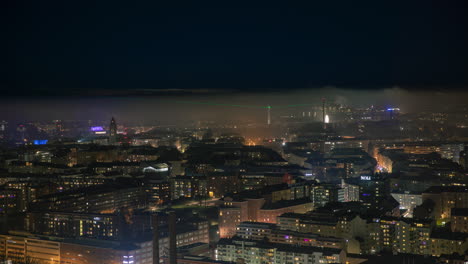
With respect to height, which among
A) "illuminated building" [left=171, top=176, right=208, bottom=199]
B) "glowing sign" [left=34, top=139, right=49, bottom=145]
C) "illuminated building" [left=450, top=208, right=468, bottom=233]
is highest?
"glowing sign" [left=34, top=139, right=49, bottom=145]

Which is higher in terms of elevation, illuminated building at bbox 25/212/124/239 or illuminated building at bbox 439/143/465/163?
illuminated building at bbox 439/143/465/163

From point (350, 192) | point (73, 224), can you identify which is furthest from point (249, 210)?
point (350, 192)

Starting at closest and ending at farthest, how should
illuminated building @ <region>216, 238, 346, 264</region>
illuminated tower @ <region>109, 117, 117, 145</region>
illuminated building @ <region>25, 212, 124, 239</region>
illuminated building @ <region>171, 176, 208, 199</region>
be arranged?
illuminated building @ <region>216, 238, 346, 264</region>, illuminated building @ <region>25, 212, 124, 239</region>, illuminated building @ <region>171, 176, 208, 199</region>, illuminated tower @ <region>109, 117, 117, 145</region>

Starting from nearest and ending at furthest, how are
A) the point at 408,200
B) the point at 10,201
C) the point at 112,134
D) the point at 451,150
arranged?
the point at 408,200 → the point at 10,201 → the point at 451,150 → the point at 112,134

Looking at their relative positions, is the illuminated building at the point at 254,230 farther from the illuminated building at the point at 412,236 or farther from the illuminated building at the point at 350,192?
the illuminated building at the point at 350,192

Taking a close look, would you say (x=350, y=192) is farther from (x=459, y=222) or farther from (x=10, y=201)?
(x=10, y=201)

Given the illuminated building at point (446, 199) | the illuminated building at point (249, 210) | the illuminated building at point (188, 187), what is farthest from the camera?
the illuminated building at point (188, 187)

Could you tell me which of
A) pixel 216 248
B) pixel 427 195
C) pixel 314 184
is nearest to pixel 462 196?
pixel 427 195

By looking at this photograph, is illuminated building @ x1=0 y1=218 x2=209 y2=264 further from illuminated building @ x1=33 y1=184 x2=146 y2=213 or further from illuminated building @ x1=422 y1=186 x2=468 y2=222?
illuminated building @ x1=422 y1=186 x2=468 y2=222


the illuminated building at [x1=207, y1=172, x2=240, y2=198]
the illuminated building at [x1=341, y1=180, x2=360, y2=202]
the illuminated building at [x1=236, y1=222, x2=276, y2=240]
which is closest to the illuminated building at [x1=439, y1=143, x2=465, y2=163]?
the illuminated building at [x1=341, y1=180, x2=360, y2=202]

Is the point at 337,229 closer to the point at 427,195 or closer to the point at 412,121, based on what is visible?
the point at 427,195

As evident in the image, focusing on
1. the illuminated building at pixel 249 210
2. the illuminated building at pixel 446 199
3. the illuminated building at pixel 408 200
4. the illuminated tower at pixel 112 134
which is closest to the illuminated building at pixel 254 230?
the illuminated building at pixel 249 210
